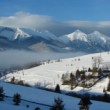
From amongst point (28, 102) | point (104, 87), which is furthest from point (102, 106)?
point (104, 87)

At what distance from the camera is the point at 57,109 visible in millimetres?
58812

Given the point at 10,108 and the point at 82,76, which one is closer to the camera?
the point at 10,108

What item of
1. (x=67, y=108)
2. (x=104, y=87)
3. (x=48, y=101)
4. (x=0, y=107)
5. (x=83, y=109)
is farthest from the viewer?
(x=104, y=87)

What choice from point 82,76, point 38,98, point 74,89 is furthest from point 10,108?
point 82,76

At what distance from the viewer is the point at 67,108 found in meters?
77.4

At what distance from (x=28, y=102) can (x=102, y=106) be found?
17412mm

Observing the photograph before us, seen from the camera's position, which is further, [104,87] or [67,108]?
[104,87]

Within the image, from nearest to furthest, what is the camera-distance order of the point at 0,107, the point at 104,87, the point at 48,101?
1. the point at 0,107
2. the point at 48,101
3. the point at 104,87

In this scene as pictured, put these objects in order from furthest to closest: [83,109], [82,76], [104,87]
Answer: [82,76] → [104,87] → [83,109]

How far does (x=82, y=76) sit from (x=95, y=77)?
624 cm

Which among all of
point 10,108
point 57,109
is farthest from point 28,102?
point 57,109

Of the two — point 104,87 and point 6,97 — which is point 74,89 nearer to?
point 104,87

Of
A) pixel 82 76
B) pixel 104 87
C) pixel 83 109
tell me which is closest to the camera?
A: pixel 83 109

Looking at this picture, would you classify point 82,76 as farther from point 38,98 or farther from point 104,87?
point 38,98
